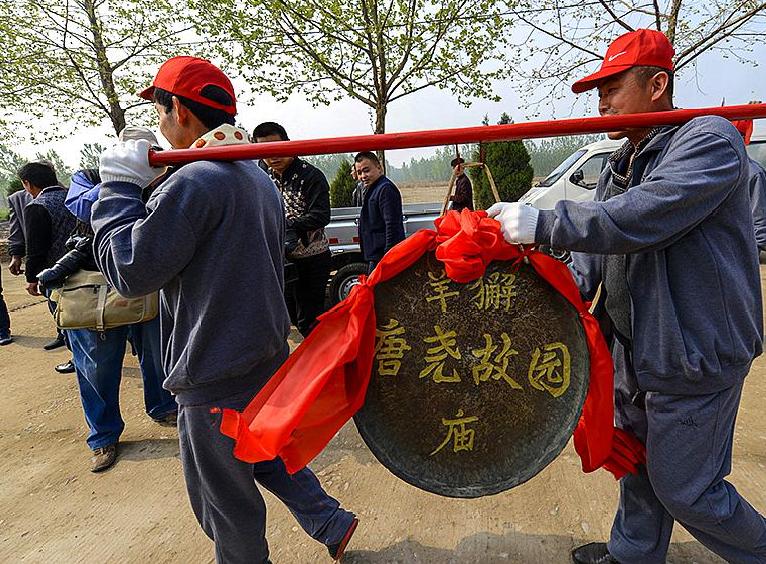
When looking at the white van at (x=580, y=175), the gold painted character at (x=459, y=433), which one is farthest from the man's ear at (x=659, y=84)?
the white van at (x=580, y=175)

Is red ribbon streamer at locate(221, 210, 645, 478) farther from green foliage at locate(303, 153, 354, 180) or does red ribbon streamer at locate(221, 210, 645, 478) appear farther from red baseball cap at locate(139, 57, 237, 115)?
green foliage at locate(303, 153, 354, 180)

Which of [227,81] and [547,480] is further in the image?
[547,480]

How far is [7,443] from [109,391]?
3.41 feet

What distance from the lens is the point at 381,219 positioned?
4492mm

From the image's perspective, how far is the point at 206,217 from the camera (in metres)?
1.46

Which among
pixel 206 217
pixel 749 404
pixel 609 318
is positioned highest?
pixel 206 217

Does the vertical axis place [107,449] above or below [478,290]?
below

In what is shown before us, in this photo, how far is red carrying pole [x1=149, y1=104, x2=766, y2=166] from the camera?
1430 millimetres

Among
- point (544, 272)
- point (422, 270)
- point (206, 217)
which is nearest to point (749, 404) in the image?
point (544, 272)

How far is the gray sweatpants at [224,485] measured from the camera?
5.37ft

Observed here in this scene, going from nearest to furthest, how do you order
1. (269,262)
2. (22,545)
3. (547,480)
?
(269,262) → (22,545) → (547,480)

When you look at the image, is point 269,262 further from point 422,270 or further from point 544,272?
point 544,272

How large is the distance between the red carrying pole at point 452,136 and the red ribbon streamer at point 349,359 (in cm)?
27

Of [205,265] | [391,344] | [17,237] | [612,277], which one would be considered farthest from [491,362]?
[17,237]
